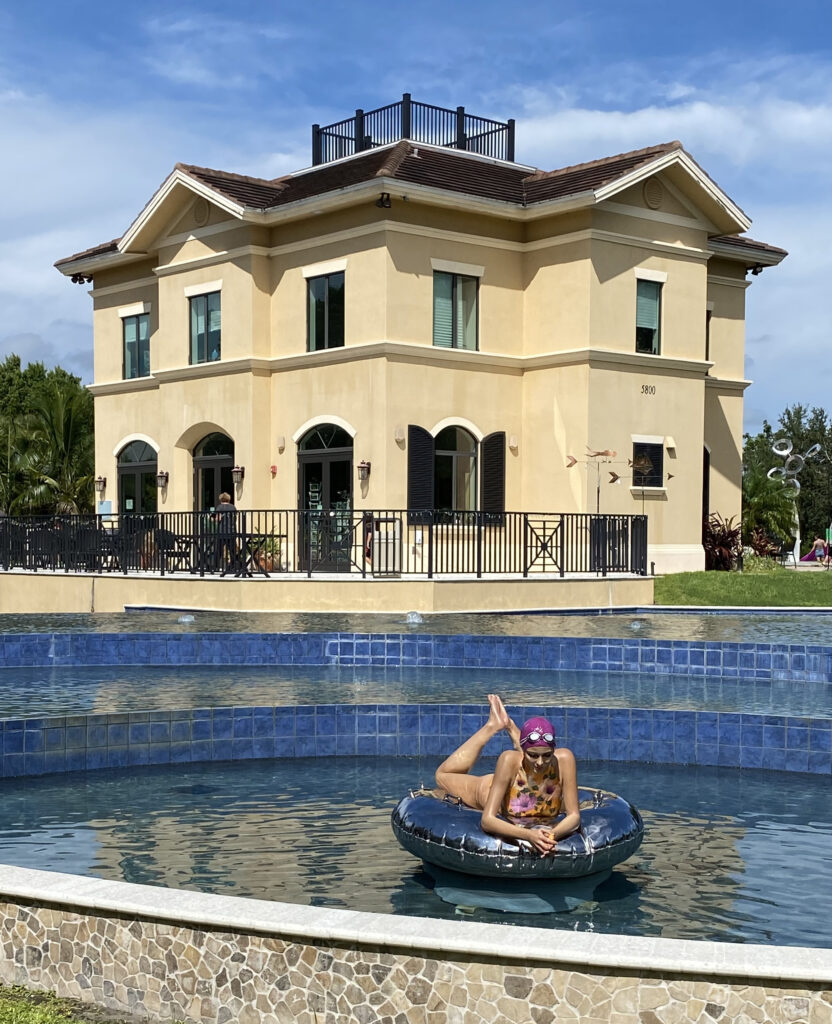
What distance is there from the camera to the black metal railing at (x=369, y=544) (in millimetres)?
23750

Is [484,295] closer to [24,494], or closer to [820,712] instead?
[820,712]

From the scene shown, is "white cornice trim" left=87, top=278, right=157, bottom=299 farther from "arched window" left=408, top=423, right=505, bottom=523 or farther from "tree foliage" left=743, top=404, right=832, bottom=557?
"tree foliage" left=743, top=404, right=832, bottom=557

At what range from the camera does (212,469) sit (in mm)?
29828

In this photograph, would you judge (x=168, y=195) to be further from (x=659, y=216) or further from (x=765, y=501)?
(x=765, y=501)

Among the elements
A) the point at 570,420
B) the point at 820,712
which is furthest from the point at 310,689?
the point at 570,420

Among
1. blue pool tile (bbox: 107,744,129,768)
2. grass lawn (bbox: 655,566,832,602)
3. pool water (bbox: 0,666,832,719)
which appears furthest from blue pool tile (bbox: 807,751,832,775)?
grass lawn (bbox: 655,566,832,602)

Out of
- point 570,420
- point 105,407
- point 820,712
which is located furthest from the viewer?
point 105,407

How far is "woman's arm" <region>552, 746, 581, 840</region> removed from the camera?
729 centimetres

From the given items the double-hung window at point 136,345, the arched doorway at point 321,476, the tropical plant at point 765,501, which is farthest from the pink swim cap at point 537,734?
the tropical plant at point 765,501

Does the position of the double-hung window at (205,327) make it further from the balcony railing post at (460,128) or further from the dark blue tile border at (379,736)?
the dark blue tile border at (379,736)

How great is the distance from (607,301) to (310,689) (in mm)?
15311

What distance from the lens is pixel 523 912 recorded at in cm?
728

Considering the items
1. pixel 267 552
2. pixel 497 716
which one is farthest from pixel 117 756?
pixel 267 552

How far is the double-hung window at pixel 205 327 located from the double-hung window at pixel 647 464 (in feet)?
30.9
